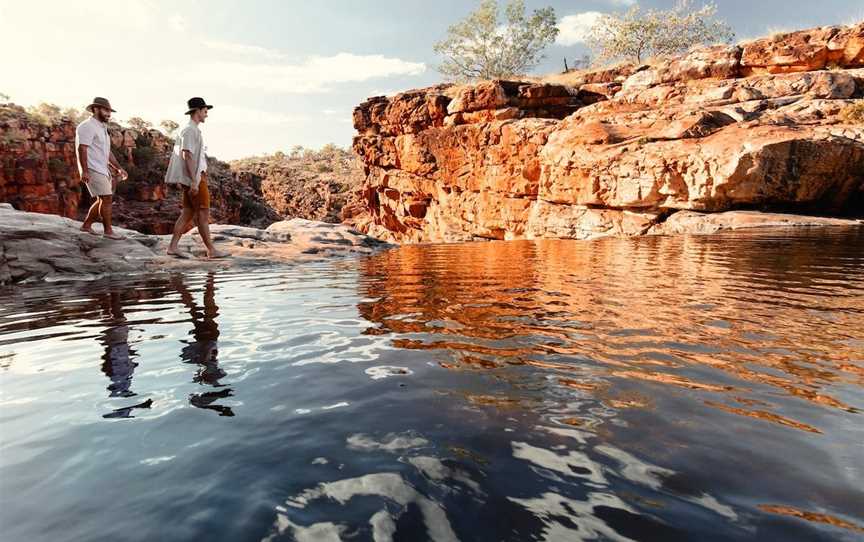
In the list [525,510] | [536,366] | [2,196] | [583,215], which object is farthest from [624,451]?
Answer: [2,196]

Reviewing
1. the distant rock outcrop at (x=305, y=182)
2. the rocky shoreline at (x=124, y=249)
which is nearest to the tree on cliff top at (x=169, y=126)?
the distant rock outcrop at (x=305, y=182)

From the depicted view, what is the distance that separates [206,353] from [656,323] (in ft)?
9.56

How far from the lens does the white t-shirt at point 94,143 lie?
6367 millimetres

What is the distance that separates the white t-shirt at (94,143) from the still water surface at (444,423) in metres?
3.71

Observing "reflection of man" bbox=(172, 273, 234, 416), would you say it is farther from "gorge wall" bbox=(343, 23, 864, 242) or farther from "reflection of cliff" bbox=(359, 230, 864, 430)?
"gorge wall" bbox=(343, 23, 864, 242)

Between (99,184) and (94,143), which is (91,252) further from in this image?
(94,143)

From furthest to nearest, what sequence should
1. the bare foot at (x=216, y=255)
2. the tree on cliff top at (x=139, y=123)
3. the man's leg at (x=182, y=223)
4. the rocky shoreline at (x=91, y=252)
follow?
1. the tree on cliff top at (x=139, y=123)
2. the bare foot at (x=216, y=255)
3. the man's leg at (x=182, y=223)
4. the rocky shoreline at (x=91, y=252)

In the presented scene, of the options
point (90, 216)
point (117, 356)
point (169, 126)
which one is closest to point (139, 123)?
point (169, 126)

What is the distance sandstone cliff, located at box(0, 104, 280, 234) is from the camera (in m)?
24.4

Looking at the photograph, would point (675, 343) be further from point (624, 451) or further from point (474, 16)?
point (474, 16)

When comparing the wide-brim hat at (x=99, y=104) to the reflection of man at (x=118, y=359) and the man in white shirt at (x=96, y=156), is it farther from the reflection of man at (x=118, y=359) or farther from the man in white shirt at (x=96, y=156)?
the reflection of man at (x=118, y=359)

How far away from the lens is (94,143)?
6.55 meters

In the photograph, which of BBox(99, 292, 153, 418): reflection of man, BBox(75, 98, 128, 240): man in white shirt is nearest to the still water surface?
BBox(99, 292, 153, 418): reflection of man

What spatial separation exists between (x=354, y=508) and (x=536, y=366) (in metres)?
1.33
